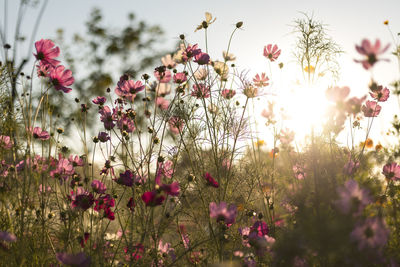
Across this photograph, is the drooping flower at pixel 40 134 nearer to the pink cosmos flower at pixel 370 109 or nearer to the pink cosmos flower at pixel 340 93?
the pink cosmos flower at pixel 340 93

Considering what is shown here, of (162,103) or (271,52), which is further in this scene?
(271,52)

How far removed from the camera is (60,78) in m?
1.53

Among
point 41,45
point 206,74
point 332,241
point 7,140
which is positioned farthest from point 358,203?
point 7,140

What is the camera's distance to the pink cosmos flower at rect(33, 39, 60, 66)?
147 centimetres

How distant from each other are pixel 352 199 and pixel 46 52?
4.38 feet

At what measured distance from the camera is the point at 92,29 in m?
8.38

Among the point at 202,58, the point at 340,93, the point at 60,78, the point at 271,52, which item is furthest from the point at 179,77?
the point at 340,93

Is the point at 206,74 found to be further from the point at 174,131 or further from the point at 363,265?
the point at 363,265

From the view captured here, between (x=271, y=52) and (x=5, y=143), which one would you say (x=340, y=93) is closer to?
(x=271, y=52)

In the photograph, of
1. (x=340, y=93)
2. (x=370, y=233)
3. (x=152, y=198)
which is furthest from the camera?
(x=340, y=93)

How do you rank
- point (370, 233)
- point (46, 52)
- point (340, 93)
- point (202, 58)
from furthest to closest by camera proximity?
point (202, 58) → point (46, 52) → point (340, 93) → point (370, 233)

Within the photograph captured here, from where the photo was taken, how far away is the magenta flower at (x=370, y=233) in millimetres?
896

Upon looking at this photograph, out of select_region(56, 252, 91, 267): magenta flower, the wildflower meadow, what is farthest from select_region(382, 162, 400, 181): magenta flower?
select_region(56, 252, 91, 267): magenta flower

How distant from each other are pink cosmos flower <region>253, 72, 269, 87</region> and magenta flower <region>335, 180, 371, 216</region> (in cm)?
121
